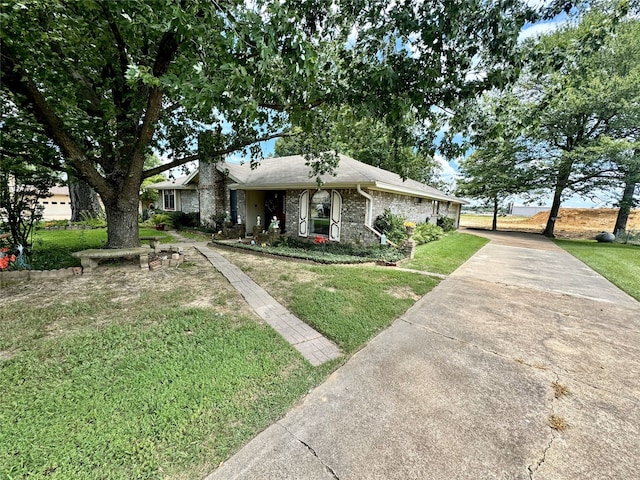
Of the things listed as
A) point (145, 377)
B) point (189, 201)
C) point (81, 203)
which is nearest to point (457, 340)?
point (145, 377)

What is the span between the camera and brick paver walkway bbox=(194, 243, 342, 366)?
3.31 metres

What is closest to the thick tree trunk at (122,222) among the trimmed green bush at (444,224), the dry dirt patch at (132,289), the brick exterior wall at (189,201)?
the dry dirt patch at (132,289)

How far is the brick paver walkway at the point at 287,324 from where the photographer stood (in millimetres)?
3314

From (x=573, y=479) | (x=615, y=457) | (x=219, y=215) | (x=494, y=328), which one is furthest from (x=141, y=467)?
(x=219, y=215)

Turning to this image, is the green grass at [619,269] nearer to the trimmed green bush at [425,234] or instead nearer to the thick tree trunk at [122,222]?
the trimmed green bush at [425,234]

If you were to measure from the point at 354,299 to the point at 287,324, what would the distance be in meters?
1.54

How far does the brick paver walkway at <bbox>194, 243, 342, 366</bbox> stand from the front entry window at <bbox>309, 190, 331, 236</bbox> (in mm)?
5071

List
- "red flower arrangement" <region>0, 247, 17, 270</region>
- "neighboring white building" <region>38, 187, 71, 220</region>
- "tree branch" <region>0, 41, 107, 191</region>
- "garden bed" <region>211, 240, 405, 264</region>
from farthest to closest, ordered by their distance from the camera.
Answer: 1. "neighboring white building" <region>38, 187, 71, 220</region>
2. "garden bed" <region>211, 240, 405, 264</region>
3. "red flower arrangement" <region>0, 247, 17, 270</region>
4. "tree branch" <region>0, 41, 107, 191</region>

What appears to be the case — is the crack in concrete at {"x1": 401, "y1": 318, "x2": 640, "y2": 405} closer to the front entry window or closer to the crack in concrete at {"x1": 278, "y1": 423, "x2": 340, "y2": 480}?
the crack in concrete at {"x1": 278, "y1": 423, "x2": 340, "y2": 480}

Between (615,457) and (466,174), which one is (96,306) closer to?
(615,457)

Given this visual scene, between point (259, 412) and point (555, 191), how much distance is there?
2514 centimetres

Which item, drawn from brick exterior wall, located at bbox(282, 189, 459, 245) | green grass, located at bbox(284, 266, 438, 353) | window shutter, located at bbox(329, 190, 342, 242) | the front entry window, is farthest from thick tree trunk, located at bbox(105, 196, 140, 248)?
window shutter, located at bbox(329, 190, 342, 242)

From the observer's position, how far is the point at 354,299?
198 inches

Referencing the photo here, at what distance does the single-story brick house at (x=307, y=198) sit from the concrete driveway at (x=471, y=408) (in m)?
5.81
